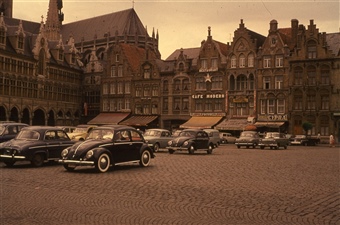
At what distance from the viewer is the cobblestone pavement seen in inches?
339

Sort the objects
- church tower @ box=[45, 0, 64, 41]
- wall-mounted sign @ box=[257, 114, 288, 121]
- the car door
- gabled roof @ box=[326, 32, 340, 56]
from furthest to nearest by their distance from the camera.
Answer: church tower @ box=[45, 0, 64, 41], wall-mounted sign @ box=[257, 114, 288, 121], gabled roof @ box=[326, 32, 340, 56], the car door

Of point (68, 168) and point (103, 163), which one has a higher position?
point (103, 163)

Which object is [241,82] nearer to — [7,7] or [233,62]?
[233,62]

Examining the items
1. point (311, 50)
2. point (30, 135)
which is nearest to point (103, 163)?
point (30, 135)

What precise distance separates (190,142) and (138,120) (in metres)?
36.7

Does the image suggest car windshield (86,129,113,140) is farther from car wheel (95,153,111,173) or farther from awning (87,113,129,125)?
awning (87,113,129,125)

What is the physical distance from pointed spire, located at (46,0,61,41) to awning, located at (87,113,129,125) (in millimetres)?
36129

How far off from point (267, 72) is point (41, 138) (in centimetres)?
4123

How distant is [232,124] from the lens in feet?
185

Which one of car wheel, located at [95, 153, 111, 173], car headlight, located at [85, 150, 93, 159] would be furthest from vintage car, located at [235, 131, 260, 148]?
car headlight, located at [85, 150, 93, 159]

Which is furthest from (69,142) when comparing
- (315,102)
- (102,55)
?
(102,55)

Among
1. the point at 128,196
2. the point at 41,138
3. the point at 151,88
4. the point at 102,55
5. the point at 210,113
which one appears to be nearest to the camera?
the point at 128,196

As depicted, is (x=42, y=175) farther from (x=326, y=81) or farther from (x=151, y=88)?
(x=151, y=88)

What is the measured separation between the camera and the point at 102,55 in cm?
8988
